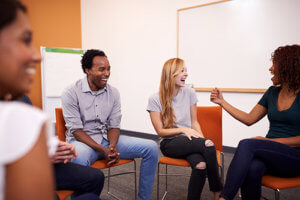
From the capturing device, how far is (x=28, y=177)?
1.34ft

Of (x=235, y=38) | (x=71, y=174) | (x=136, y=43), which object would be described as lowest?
(x=71, y=174)

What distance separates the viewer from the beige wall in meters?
4.60

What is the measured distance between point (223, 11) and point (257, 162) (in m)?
2.61

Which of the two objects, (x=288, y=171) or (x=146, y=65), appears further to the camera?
(x=146, y=65)

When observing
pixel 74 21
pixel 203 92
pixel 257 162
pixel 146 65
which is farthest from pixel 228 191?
pixel 74 21

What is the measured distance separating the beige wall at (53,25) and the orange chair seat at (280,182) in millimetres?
4162

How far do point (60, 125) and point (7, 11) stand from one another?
5.09 ft

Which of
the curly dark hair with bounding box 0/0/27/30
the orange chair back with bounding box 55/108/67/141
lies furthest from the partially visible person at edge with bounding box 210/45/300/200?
the curly dark hair with bounding box 0/0/27/30

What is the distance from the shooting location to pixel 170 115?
2.00 metres

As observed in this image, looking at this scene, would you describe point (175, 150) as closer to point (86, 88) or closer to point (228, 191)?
point (228, 191)

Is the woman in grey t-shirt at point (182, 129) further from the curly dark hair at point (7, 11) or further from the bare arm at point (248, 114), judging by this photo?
the curly dark hair at point (7, 11)

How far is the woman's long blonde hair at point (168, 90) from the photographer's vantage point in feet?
6.57

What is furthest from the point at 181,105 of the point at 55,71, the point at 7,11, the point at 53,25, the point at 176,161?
the point at 53,25

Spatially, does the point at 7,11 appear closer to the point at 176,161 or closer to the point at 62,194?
the point at 62,194
